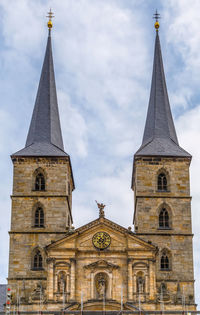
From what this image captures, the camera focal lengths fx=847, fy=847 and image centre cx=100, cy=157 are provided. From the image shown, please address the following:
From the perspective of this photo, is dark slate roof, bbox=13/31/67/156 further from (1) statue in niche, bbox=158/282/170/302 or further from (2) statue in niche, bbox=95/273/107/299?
(1) statue in niche, bbox=158/282/170/302

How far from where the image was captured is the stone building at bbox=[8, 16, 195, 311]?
57031 mm

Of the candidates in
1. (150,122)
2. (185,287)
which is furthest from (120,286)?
(150,122)

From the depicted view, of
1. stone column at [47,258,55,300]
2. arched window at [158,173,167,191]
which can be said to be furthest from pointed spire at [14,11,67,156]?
stone column at [47,258,55,300]

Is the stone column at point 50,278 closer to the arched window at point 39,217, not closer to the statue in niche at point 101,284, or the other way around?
the statue in niche at point 101,284

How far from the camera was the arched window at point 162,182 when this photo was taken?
62312 mm

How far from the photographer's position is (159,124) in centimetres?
6556

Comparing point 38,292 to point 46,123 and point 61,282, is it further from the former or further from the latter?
point 46,123

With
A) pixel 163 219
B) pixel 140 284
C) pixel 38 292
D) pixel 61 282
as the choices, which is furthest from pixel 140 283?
pixel 38 292

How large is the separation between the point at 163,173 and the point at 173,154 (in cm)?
160

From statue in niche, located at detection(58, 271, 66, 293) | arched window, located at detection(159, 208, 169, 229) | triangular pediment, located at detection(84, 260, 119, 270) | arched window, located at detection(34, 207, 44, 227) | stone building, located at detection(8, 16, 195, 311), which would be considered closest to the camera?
statue in niche, located at detection(58, 271, 66, 293)

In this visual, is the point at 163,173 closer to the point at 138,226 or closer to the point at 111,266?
the point at 138,226

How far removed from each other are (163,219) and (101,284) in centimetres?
751

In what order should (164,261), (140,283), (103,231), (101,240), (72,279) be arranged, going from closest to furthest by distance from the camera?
1. (72,279)
2. (140,283)
3. (101,240)
4. (103,231)
5. (164,261)

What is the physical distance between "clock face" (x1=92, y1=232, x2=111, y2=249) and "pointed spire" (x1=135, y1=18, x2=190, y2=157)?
7372mm
